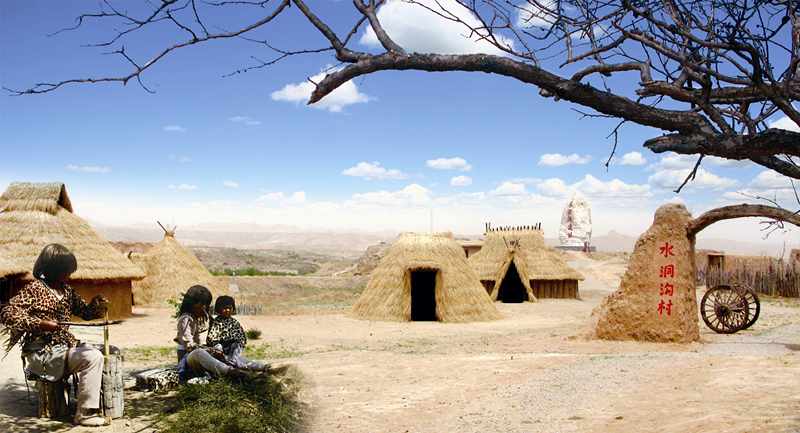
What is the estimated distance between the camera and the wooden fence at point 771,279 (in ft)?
66.6

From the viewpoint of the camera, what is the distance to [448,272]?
15.4 metres

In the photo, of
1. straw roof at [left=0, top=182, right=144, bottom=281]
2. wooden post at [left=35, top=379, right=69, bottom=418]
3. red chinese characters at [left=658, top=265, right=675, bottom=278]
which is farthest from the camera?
straw roof at [left=0, top=182, right=144, bottom=281]

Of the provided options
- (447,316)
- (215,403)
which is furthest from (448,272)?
(215,403)

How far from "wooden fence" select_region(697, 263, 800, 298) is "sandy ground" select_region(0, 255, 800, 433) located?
38.5 feet

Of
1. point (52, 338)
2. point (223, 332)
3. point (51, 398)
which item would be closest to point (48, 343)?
point (52, 338)

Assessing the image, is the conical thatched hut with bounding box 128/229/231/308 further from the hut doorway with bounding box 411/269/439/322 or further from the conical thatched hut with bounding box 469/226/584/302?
the conical thatched hut with bounding box 469/226/584/302

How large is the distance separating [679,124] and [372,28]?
263 centimetres

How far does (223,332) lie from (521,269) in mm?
17952

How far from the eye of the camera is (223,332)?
538 cm

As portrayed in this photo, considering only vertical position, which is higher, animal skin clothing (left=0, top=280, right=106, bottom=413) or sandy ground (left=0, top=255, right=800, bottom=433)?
animal skin clothing (left=0, top=280, right=106, bottom=413)

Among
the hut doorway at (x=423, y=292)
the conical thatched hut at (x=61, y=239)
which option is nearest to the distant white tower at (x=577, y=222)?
the hut doorway at (x=423, y=292)

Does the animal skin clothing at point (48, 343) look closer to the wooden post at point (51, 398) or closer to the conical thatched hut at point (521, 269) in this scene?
the wooden post at point (51, 398)

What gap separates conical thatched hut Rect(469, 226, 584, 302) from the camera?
2211 centimetres

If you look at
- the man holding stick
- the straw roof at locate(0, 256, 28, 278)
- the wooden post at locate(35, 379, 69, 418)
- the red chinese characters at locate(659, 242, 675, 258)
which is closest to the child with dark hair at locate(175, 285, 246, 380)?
the man holding stick
